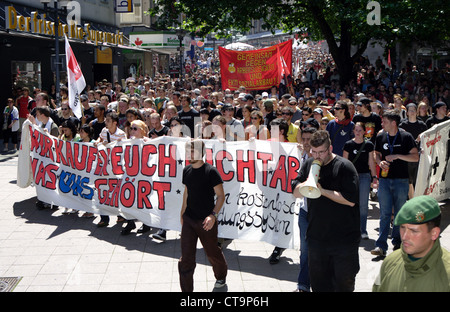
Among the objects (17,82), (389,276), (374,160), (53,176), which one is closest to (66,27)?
(17,82)

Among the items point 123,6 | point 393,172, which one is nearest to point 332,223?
point 393,172

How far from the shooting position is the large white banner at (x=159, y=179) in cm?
727

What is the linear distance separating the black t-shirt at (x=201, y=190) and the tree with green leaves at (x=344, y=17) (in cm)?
1315

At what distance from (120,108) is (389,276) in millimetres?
9105

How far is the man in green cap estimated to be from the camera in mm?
2854

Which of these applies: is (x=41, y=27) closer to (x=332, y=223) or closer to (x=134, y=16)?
(x=332, y=223)

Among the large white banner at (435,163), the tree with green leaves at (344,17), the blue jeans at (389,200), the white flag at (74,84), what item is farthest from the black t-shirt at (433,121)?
the tree with green leaves at (344,17)

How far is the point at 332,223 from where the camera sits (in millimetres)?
4805

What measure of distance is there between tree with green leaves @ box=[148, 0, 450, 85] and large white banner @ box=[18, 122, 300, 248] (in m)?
11.3

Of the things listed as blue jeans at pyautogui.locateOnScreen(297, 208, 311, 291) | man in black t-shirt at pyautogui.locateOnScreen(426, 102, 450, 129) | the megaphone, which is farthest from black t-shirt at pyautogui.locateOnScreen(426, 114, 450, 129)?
the megaphone

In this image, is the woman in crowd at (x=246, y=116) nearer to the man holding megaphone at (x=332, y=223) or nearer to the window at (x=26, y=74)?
the man holding megaphone at (x=332, y=223)

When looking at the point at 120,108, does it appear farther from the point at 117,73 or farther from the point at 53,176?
the point at 117,73

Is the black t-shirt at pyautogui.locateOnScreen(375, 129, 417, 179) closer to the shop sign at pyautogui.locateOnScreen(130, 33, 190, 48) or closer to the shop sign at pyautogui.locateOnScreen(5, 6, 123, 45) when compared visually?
the shop sign at pyautogui.locateOnScreen(5, 6, 123, 45)

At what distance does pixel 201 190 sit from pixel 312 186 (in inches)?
62.8
